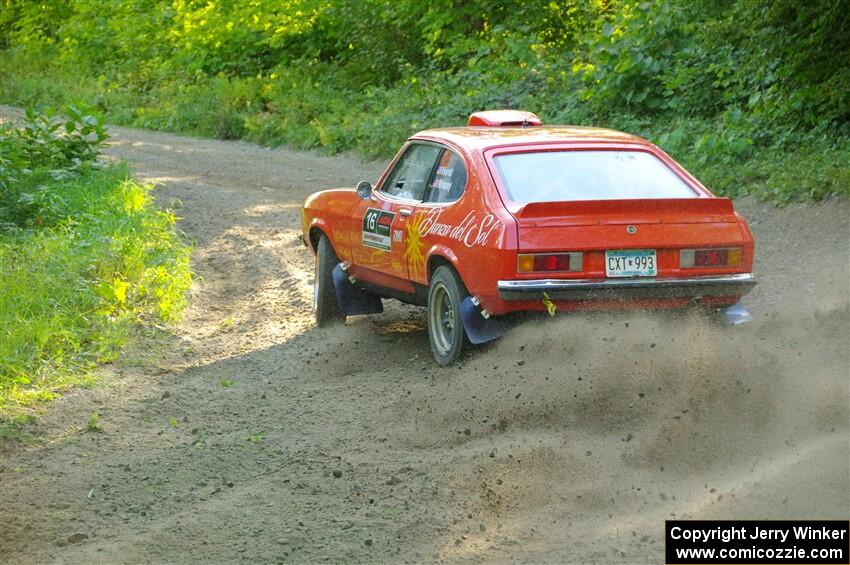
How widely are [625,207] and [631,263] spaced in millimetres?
337

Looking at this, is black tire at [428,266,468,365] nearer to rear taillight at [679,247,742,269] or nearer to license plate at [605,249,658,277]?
license plate at [605,249,658,277]

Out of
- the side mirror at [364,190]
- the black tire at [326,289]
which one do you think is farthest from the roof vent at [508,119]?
the black tire at [326,289]

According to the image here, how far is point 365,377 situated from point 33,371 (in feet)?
7.43

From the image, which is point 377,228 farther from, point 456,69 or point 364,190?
point 456,69

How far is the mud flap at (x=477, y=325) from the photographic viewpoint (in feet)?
23.4

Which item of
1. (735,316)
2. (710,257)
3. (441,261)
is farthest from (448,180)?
(735,316)

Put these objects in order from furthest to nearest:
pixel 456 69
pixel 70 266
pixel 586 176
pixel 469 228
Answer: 1. pixel 456 69
2. pixel 70 266
3. pixel 586 176
4. pixel 469 228

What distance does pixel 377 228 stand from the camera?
8625mm

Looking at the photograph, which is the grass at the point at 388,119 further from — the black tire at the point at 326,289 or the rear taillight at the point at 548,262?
the rear taillight at the point at 548,262

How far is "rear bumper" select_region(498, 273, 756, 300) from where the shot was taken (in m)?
6.80

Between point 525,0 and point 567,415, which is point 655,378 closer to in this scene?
point 567,415

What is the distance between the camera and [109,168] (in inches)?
620

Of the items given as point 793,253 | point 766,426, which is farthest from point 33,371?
point 793,253

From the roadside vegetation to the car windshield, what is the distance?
3.15 m
